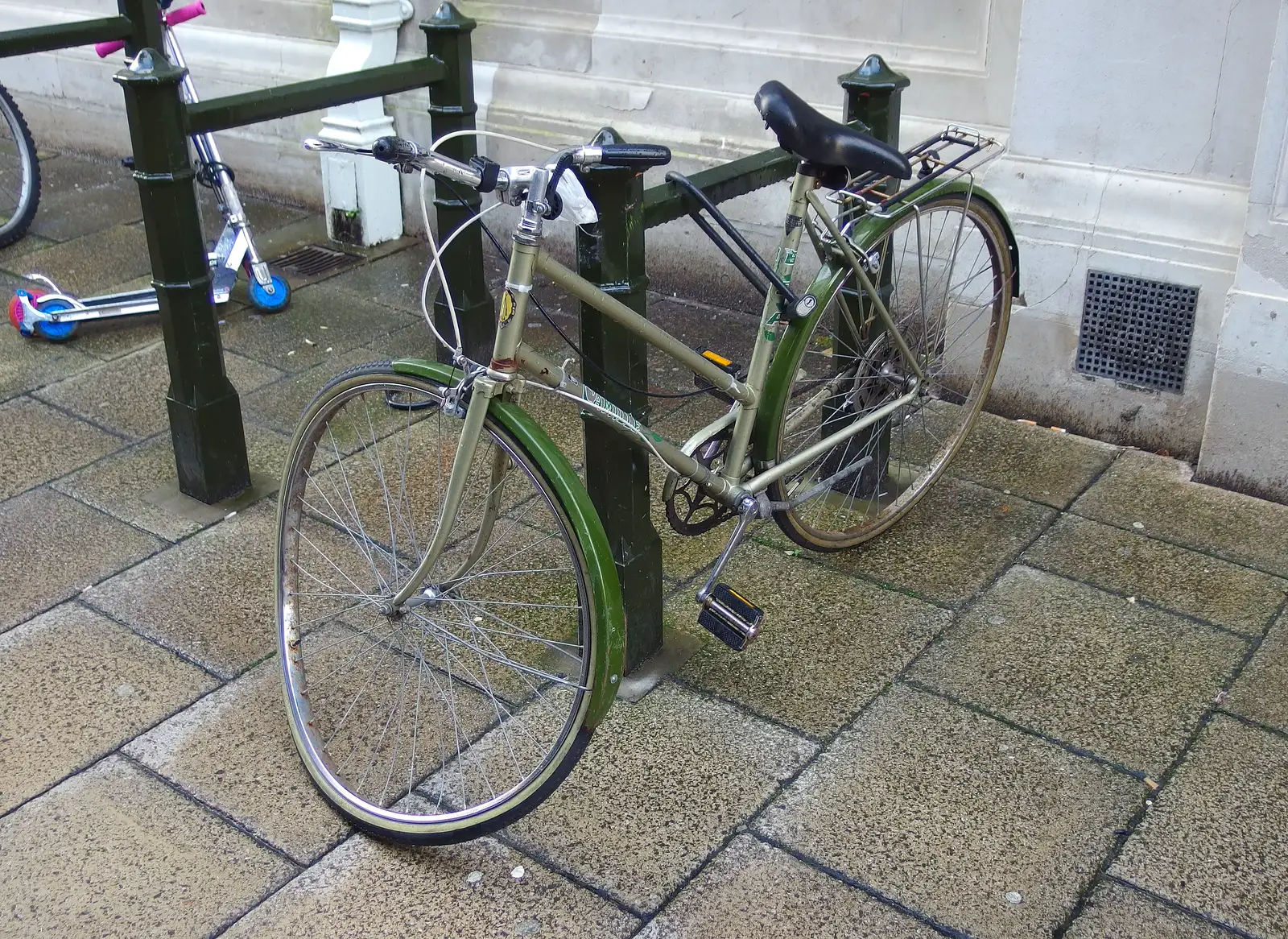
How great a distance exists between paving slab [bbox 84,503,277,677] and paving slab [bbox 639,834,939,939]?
1.37 meters

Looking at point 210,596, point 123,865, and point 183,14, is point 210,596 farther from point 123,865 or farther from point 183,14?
point 183,14

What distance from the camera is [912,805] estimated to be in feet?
9.41

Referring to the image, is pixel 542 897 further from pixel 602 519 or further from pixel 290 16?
pixel 290 16

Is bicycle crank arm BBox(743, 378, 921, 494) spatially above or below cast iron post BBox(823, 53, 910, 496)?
below

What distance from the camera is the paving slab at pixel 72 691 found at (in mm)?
3049

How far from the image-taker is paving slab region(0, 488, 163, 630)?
3.65 meters

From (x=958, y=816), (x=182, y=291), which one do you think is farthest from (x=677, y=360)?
(x=182, y=291)

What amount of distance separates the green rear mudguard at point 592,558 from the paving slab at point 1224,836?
1118 millimetres

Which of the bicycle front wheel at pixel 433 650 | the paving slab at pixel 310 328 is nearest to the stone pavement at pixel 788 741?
the bicycle front wheel at pixel 433 650

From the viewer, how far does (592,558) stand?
2518 millimetres

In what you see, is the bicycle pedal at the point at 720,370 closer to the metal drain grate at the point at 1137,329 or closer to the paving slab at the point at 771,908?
the paving slab at the point at 771,908

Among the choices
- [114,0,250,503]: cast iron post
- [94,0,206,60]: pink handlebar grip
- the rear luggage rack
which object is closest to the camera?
the rear luggage rack

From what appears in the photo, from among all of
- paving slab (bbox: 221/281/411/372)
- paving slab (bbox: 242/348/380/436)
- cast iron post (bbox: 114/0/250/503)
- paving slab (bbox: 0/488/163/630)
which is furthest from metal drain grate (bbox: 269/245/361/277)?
paving slab (bbox: 0/488/163/630)

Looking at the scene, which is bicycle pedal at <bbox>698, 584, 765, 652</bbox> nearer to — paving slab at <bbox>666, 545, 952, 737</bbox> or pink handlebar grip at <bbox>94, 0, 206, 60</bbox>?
paving slab at <bbox>666, 545, 952, 737</bbox>
